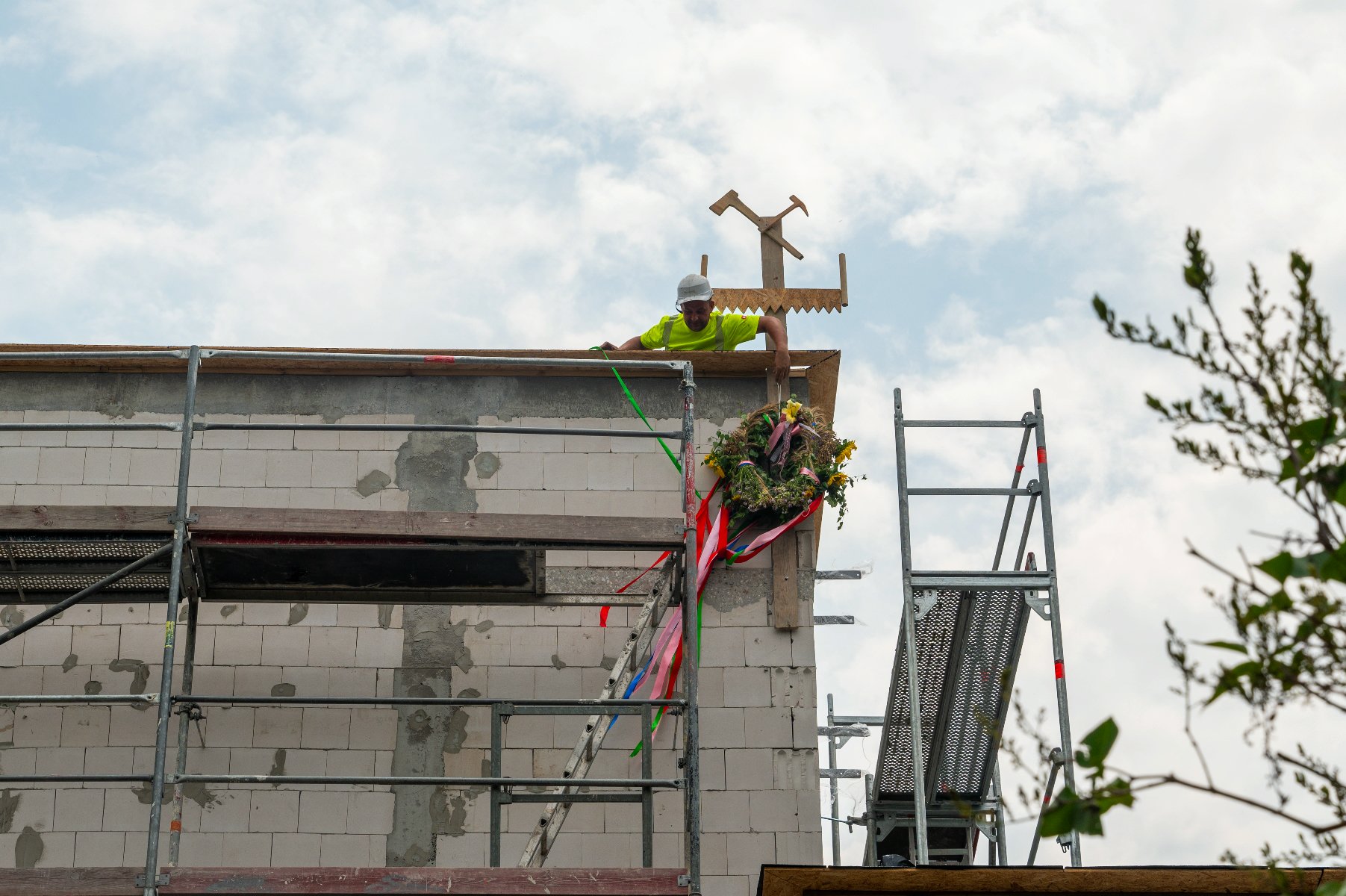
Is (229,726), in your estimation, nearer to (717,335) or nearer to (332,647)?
(332,647)

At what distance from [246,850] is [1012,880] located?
15.6ft

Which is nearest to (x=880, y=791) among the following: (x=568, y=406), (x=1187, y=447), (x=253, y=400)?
(x=568, y=406)

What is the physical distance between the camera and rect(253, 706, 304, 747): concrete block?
9.73 metres

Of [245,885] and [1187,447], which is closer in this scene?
[1187,447]

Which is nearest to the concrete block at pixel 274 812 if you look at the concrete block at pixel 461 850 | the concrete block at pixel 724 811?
the concrete block at pixel 461 850

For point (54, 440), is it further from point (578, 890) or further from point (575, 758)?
point (578, 890)

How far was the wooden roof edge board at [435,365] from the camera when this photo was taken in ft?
34.4

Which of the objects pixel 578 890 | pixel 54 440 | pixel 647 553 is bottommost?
pixel 578 890

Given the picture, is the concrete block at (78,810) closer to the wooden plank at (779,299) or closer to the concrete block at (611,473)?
the concrete block at (611,473)

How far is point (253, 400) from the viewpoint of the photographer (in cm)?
1061

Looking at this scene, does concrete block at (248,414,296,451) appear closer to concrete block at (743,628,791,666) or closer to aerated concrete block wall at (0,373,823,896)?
aerated concrete block wall at (0,373,823,896)

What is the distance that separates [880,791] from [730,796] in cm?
347

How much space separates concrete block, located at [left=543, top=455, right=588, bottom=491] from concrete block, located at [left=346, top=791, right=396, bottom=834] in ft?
7.23

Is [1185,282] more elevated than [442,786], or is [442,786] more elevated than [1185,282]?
[1185,282]
